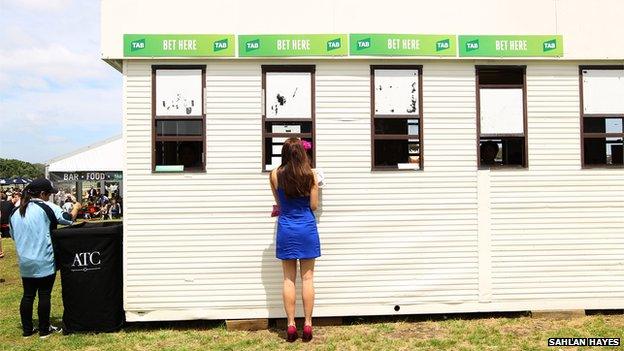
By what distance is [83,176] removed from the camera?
24.0 m

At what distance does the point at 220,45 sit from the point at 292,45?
818mm

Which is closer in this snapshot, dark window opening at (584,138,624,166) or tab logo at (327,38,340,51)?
tab logo at (327,38,340,51)

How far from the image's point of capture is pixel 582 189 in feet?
20.2

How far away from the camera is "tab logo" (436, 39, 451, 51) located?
6.00 meters

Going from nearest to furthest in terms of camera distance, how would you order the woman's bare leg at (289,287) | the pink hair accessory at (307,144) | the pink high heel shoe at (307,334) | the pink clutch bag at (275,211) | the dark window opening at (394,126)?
the pink high heel shoe at (307,334) < the woman's bare leg at (289,287) < the pink hair accessory at (307,144) < the pink clutch bag at (275,211) < the dark window opening at (394,126)

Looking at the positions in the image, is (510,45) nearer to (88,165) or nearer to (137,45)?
(137,45)

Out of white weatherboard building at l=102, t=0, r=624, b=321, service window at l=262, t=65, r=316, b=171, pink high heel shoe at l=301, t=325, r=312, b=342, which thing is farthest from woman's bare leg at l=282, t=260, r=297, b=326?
service window at l=262, t=65, r=316, b=171

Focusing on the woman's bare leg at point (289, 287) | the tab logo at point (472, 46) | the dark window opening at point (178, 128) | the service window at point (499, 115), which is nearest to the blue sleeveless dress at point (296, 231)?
the woman's bare leg at point (289, 287)

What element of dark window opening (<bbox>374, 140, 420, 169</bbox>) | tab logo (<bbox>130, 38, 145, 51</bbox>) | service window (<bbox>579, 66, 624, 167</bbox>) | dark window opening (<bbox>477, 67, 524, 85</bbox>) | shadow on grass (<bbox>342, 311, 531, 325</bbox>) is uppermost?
tab logo (<bbox>130, 38, 145, 51</bbox>)

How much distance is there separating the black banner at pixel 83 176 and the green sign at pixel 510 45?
20.9m

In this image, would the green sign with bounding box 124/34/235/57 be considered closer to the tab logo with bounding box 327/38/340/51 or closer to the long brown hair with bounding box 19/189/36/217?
the tab logo with bounding box 327/38/340/51

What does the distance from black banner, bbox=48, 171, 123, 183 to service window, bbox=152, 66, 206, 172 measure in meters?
19.4

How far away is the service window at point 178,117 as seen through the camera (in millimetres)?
5863

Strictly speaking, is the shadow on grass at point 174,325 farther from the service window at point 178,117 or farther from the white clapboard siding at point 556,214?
the white clapboard siding at point 556,214
